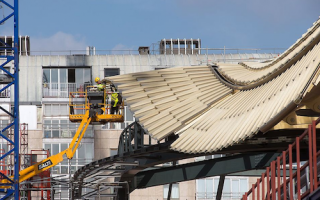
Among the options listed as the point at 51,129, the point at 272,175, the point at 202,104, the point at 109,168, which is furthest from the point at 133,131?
the point at 51,129

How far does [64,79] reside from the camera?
84688 mm

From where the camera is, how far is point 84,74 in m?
84.6

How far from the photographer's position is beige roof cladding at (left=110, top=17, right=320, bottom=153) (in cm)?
3466

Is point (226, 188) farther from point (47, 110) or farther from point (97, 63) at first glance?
point (47, 110)

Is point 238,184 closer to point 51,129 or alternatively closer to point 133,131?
point 51,129

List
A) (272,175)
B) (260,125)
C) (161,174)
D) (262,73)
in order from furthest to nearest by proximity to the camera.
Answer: (161,174)
(262,73)
(260,125)
(272,175)

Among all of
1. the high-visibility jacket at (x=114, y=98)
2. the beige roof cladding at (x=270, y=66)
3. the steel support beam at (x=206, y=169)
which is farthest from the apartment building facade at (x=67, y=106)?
the beige roof cladding at (x=270, y=66)

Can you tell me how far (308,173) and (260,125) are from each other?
1106 cm

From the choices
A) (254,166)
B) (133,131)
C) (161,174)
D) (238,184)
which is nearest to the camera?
(254,166)

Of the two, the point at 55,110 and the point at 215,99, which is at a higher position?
the point at 215,99

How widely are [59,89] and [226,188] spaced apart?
2027 centimetres

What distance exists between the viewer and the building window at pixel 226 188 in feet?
261

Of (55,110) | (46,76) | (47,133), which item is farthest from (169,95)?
(46,76)

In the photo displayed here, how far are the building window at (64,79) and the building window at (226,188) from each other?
639 inches
